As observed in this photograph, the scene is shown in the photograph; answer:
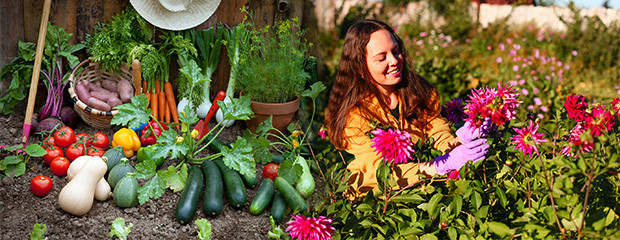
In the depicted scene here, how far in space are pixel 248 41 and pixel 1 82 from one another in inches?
57.7

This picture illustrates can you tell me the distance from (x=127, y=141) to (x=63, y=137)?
329mm

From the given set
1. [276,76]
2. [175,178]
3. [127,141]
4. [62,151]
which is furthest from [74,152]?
[276,76]

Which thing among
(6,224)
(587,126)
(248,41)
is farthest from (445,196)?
(248,41)

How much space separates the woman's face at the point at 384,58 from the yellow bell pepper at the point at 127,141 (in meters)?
1.81

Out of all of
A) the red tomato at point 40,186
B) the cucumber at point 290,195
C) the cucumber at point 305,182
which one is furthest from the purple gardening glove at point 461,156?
the red tomato at point 40,186

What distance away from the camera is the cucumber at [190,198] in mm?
2090

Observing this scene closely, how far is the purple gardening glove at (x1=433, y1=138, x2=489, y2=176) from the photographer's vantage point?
1169 millimetres

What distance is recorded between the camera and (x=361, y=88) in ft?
4.11

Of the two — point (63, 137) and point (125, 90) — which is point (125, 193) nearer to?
point (63, 137)

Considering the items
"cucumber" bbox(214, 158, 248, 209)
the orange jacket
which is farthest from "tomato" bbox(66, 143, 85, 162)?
the orange jacket

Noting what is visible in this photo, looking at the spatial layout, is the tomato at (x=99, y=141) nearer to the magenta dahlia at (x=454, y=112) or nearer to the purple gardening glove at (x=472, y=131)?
the magenta dahlia at (x=454, y=112)

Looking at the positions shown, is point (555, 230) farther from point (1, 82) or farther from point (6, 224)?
point (1, 82)

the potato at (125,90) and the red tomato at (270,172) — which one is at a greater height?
the potato at (125,90)

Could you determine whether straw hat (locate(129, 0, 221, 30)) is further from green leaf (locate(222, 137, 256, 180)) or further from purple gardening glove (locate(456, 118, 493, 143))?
purple gardening glove (locate(456, 118, 493, 143))
